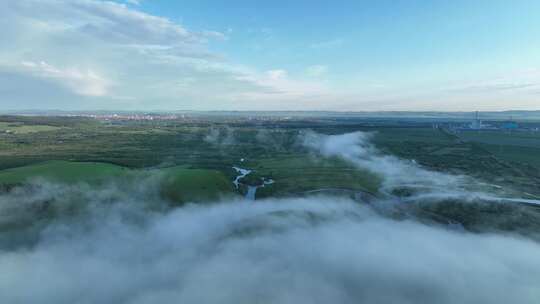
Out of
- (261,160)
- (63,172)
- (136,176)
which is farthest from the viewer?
(261,160)

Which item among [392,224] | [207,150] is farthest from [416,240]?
[207,150]

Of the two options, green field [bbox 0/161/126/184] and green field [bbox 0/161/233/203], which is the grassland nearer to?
green field [bbox 0/161/233/203]

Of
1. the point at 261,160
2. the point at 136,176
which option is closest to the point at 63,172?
the point at 136,176

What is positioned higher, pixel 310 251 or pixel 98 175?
pixel 98 175

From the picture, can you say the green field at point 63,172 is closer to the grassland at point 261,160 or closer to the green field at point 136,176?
the green field at point 136,176

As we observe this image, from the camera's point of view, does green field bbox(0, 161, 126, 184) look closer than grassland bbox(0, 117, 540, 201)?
Yes

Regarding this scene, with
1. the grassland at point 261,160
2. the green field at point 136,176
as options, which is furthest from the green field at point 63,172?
the grassland at point 261,160

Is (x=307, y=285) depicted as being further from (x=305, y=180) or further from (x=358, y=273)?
(x=305, y=180)

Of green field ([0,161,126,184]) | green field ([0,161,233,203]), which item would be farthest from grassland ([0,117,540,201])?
green field ([0,161,126,184])

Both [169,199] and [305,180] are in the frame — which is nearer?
[169,199]

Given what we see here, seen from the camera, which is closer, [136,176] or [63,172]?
[63,172]

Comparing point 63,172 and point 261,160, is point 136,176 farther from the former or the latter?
point 261,160
